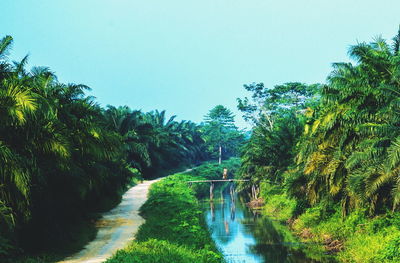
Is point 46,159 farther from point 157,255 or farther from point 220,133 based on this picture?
point 220,133

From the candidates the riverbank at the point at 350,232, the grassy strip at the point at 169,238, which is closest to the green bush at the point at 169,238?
the grassy strip at the point at 169,238

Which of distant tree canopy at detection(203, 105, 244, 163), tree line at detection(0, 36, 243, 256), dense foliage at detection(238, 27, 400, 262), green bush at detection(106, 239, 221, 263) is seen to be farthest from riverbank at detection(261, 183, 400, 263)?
distant tree canopy at detection(203, 105, 244, 163)

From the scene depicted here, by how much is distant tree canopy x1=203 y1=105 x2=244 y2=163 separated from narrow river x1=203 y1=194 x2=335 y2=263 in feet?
153

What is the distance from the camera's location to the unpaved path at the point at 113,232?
12548mm

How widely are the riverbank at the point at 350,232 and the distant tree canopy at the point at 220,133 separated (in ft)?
179

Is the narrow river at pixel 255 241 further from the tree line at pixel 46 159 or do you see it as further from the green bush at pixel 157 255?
the tree line at pixel 46 159

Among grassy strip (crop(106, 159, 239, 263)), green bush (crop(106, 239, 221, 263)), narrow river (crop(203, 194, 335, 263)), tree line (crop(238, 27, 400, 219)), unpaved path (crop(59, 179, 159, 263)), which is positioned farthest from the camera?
narrow river (crop(203, 194, 335, 263))

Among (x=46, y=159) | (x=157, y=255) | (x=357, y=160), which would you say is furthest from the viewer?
(x=357, y=160)

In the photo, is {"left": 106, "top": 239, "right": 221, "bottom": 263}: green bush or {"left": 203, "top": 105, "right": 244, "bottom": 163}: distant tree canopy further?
{"left": 203, "top": 105, "right": 244, "bottom": 163}: distant tree canopy

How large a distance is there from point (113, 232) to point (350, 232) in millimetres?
10364

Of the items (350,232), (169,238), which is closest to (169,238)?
(169,238)

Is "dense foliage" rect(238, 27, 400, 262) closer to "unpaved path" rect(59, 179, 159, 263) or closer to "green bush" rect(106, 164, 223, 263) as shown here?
"green bush" rect(106, 164, 223, 263)

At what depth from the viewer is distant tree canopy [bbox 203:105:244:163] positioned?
271 ft

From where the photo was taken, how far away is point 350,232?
61.8ft
